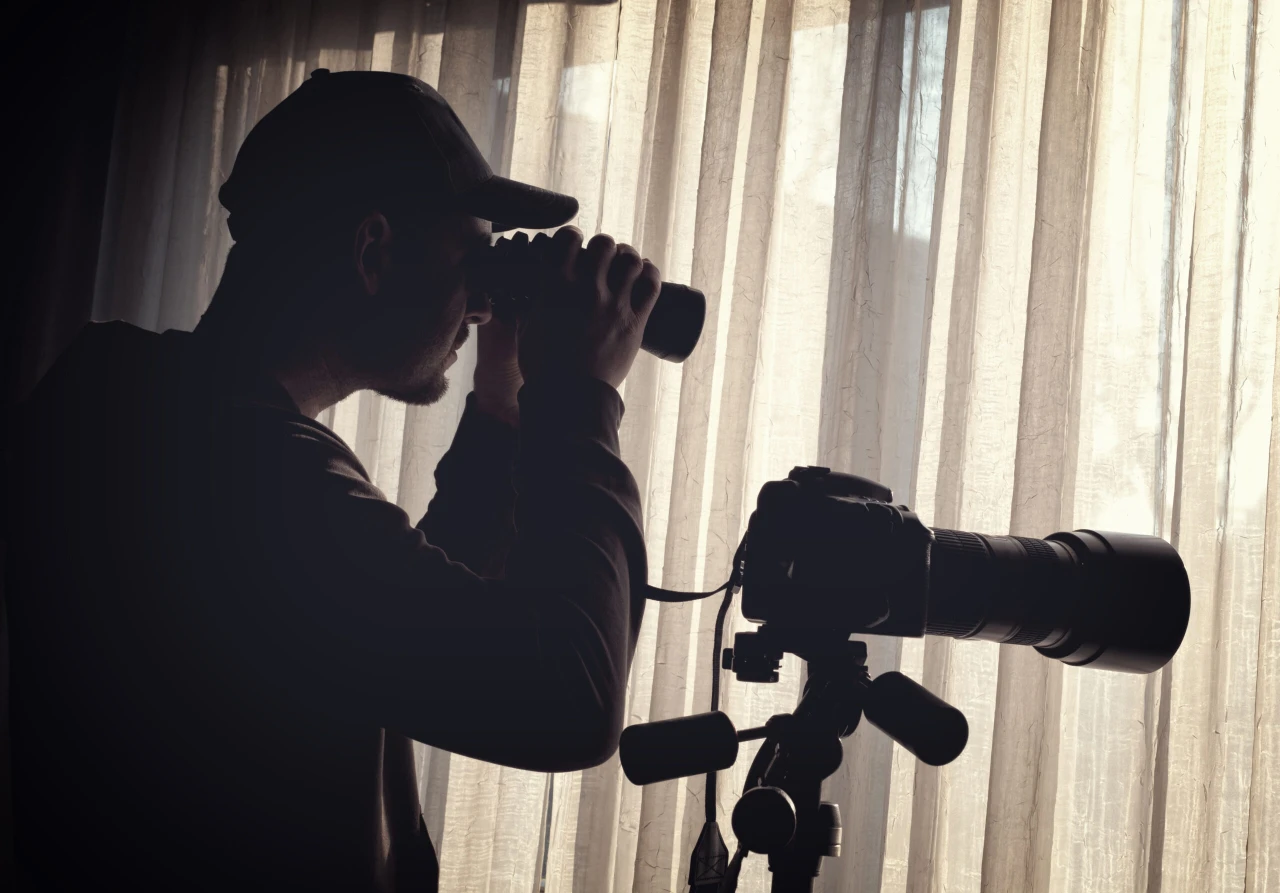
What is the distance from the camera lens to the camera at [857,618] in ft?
2.16

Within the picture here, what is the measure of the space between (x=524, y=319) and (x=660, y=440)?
757 mm

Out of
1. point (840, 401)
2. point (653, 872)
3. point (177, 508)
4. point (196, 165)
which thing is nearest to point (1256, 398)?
point (840, 401)

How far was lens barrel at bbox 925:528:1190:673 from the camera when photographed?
703mm

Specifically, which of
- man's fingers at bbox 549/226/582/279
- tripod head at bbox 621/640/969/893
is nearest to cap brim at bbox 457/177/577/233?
man's fingers at bbox 549/226/582/279

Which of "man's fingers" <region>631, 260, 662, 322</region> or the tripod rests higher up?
"man's fingers" <region>631, 260, 662, 322</region>

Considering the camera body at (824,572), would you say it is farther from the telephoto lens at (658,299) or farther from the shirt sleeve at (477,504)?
the shirt sleeve at (477,504)

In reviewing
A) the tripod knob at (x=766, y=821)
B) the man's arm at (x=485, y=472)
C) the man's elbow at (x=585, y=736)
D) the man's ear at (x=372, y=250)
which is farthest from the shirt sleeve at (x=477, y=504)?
the tripod knob at (x=766, y=821)

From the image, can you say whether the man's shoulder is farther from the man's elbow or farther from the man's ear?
the man's elbow

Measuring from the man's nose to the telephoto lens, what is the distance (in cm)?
3

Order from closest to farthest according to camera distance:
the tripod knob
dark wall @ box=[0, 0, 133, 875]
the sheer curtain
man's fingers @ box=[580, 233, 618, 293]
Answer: the tripod knob
man's fingers @ box=[580, 233, 618, 293]
the sheer curtain
dark wall @ box=[0, 0, 133, 875]

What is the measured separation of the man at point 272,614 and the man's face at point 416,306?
10 cm

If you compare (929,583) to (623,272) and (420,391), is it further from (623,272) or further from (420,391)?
(420,391)

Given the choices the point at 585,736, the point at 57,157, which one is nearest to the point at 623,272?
the point at 585,736

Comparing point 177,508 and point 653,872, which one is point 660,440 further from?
point 177,508
